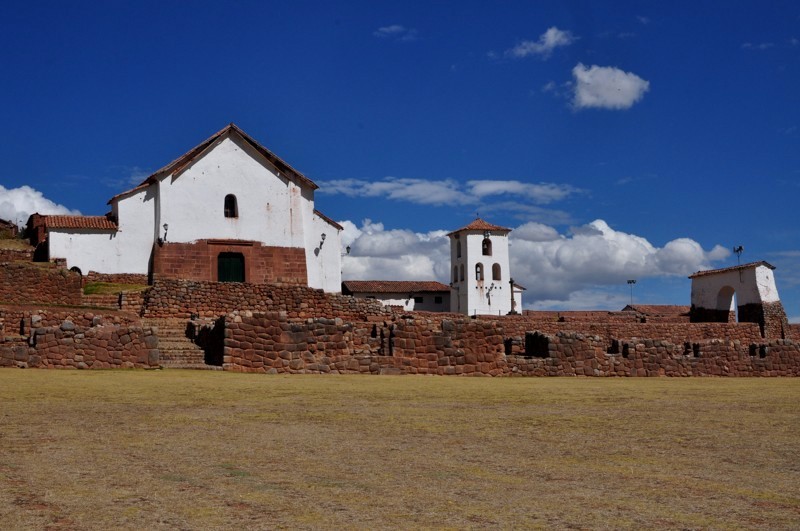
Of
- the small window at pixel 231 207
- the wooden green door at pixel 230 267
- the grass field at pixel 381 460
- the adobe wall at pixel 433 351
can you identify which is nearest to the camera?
the grass field at pixel 381 460

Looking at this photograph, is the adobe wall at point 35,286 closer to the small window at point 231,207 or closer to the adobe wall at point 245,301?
the adobe wall at point 245,301

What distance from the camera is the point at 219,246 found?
3459cm

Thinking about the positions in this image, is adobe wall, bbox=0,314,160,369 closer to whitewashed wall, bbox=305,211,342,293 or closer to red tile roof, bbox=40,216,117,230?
red tile roof, bbox=40,216,117,230

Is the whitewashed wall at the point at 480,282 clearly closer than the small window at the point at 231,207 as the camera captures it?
No

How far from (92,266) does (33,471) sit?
2832cm

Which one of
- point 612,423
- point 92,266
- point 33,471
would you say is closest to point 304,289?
point 92,266

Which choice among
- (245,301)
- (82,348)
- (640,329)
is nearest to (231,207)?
(245,301)

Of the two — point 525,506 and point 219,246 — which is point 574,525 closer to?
point 525,506

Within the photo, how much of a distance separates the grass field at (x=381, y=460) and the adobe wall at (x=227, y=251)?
20977mm

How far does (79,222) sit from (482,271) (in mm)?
49092

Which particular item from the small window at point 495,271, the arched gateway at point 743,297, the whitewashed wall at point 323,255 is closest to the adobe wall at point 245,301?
the whitewashed wall at point 323,255

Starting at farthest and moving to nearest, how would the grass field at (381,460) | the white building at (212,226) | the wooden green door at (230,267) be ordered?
1. the wooden green door at (230,267)
2. the white building at (212,226)
3. the grass field at (381,460)

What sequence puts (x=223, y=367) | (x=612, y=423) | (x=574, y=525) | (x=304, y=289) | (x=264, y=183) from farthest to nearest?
(x=264, y=183)
(x=304, y=289)
(x=223, y=367)
(x=612, y=423)
(x=574, y=525)

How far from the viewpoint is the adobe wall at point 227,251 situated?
33.6m
